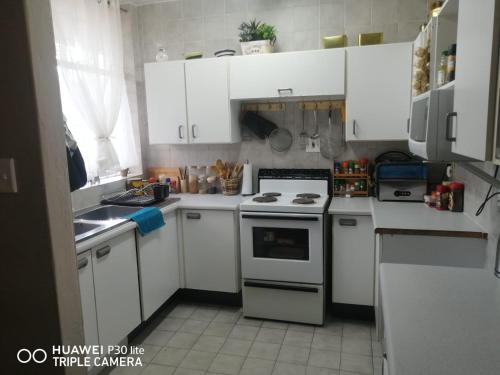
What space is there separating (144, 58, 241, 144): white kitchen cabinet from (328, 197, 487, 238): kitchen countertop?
3.58 ft

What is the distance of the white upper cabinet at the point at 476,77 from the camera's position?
41.5 inches

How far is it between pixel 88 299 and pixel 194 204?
3.72 ft

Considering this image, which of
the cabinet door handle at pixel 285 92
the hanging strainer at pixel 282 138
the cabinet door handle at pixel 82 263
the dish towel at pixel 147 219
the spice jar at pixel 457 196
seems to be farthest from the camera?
the hanging strainer at pixel 282 138

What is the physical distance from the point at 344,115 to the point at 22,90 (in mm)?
2396

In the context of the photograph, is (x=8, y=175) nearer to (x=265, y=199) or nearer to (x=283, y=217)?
(x=283, y=217)

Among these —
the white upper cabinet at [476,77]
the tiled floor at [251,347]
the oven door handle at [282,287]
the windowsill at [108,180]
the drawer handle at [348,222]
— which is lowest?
the tiled floor at [251,347]

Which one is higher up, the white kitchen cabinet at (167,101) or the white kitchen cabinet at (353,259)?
the white kitchen cabinet at (167,101)

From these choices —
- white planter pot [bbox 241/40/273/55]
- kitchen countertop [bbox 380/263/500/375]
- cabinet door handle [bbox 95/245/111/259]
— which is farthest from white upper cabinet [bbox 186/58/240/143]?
kitchen countertop [bbox 380/263/500/375]

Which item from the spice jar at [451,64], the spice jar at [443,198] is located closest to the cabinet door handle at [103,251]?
the spice jar at [451,64]

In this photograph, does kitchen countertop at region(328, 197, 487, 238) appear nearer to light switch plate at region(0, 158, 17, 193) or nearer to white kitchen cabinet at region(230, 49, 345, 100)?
white kitchen cabinet at region(230, 49, 345, 100)

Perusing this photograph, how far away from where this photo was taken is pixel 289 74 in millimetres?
2959

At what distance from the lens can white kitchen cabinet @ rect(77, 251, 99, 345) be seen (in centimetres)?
213

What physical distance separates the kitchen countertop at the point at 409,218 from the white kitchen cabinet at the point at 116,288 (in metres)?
1.38

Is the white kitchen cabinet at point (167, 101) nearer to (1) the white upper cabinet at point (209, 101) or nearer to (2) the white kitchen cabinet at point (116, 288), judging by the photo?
(1) the white upper cabinet at point (209, 101)
